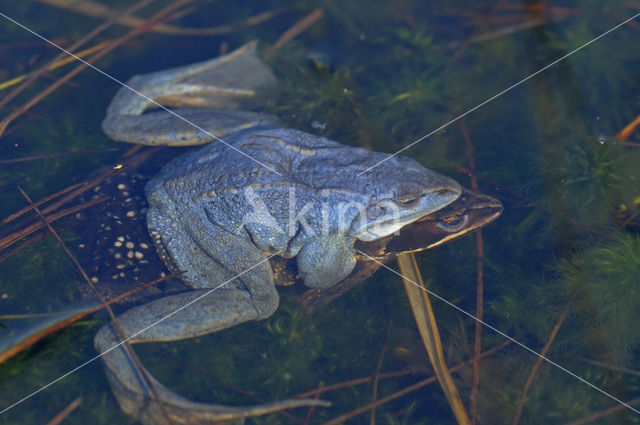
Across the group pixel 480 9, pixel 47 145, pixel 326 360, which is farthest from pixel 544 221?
pixel 47 145

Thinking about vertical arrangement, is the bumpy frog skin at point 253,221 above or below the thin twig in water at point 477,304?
above

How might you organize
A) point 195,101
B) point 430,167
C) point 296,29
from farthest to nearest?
point 296,29, point 195,101, point 430,167

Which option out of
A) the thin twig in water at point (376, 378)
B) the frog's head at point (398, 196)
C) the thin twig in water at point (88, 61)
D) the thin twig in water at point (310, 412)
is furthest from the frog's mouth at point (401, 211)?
the thin twig in water at point (88, 61)

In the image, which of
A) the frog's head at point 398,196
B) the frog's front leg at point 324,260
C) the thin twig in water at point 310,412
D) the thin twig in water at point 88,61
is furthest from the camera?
the thin twig in water at point 88,61

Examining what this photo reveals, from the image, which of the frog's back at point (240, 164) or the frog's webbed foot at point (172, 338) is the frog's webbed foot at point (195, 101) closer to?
the frog's back at point (240, 164)

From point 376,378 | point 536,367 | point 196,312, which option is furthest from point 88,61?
point 536,367

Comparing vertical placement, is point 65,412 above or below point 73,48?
below

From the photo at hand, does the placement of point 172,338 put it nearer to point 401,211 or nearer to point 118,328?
point 118,328
